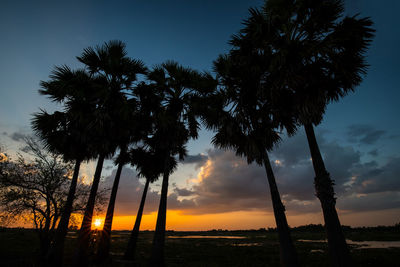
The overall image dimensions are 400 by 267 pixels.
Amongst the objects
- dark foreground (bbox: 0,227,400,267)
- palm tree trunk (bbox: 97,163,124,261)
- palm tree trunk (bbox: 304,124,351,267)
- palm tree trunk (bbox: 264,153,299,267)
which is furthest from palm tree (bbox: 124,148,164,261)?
palm tree trunk (bbox: 304,124,351,267)

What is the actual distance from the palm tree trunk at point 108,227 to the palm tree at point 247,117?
9418 millimetres

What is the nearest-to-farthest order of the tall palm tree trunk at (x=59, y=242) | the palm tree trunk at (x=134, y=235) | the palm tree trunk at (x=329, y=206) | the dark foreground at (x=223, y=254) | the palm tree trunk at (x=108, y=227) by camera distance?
the palm tree trunk at (x=329, y=206)
the tall palm tree trunk at (x=59, y=242)
the dark foreground at (x=223, y=254)
the palm tree trunk at (x=108, y=227)
the palm tree trunk at (x=134, y=235)

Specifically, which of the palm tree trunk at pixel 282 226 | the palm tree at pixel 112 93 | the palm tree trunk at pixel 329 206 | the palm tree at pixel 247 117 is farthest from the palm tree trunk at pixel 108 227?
the palm tree trunk at pixel 329 206

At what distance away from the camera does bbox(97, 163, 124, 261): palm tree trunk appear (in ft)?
51.2

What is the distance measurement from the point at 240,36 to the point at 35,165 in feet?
57.8

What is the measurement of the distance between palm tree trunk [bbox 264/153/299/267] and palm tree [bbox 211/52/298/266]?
59 mm

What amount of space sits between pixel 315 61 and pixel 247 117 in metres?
4.95

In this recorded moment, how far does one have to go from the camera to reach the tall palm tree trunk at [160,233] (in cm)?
1395

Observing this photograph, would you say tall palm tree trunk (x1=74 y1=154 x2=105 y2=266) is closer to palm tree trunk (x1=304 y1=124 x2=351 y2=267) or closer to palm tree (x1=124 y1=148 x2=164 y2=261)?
palm tree (x1=124 y1=148 x2=164 y2=261)

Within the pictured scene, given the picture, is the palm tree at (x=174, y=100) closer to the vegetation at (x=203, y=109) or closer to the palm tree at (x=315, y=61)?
the vegetation at (x=203, y=109)

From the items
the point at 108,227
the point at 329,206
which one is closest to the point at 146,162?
the point at 108,227

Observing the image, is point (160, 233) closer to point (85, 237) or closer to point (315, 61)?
point (85, 237)

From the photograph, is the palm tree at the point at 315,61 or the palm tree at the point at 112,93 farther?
the palm tree at the point at 112,93

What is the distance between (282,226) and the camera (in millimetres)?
11680
